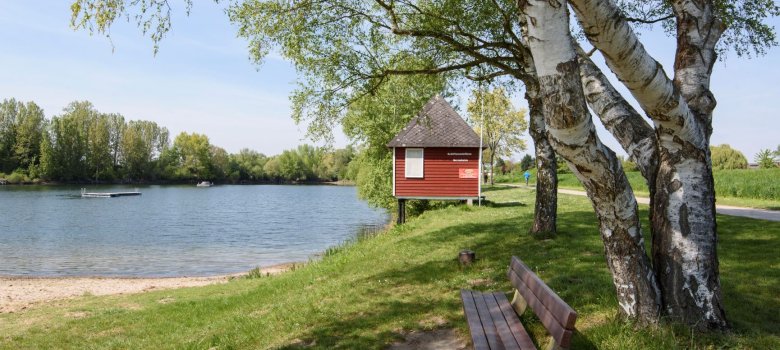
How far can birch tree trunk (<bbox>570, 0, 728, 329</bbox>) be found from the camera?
4.74 meters

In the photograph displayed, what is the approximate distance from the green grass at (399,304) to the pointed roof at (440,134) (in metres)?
11.5

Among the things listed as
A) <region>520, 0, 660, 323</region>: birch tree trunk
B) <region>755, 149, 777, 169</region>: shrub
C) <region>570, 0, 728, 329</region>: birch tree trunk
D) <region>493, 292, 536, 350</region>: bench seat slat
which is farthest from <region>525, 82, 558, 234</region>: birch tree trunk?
<region>755, 149, 777, 169</region>: shrub

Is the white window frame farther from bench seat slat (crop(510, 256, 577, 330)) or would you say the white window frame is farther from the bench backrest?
bench seat slat (crop(510, 256, 577, 330))

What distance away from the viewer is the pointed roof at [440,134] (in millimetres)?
26125

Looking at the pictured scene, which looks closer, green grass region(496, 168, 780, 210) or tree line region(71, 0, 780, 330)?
tree line region(71, 0, 780, 330)

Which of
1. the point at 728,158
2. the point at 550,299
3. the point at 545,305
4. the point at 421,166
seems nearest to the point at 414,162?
the point at 421,166

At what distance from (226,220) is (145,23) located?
38.5 m

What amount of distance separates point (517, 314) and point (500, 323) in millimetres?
763

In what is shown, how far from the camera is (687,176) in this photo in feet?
16.5

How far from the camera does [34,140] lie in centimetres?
10469

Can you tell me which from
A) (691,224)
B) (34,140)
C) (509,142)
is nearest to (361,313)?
(691,224)

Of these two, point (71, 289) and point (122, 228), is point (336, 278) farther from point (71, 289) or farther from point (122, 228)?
point (122, 228)

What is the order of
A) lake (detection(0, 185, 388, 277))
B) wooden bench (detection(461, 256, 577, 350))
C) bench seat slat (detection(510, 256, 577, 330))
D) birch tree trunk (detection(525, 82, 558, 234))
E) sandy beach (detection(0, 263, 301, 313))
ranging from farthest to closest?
1. lake (detection(0, 185, 388, 277))
2. sandy beach (detection(0, 263, 301, 313))
3. birch tree trunk (detection(525, 82, 558, 234))
4. wooden bench (detection(461, 256, 577, 350))
5. bench seat slat (detection(510, 256, 577, 330))

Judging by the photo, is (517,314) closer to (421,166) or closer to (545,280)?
(545,280)
